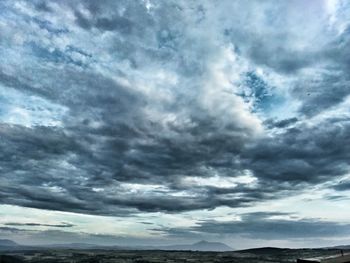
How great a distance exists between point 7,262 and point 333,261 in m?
69.0

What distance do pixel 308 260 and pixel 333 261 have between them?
3.31 meters

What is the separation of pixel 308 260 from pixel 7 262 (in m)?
65.8

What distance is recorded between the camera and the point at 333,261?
4525 cm

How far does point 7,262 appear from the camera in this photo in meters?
84.9

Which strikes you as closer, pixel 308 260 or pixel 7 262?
pixel 308 260

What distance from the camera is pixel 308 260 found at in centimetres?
4775

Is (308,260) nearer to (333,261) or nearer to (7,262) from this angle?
(333,261)

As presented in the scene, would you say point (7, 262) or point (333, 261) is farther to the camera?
point (7, 262)

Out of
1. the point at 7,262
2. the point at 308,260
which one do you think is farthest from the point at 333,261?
the point at 7,262
